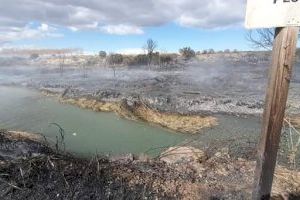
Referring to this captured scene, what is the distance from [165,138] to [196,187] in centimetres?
944

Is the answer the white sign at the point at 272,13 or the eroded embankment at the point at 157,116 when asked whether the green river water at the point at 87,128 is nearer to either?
the eroded embankment at the point at 157,116

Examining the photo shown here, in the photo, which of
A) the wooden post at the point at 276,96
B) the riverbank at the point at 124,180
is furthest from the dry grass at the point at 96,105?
the wooden post at the point at 276,96

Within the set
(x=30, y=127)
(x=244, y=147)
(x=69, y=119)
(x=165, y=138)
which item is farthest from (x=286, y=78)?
(x=69, y=119)

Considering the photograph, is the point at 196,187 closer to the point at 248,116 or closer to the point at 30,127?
the point at 30,127

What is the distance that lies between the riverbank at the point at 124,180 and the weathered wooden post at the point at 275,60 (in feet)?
5.03

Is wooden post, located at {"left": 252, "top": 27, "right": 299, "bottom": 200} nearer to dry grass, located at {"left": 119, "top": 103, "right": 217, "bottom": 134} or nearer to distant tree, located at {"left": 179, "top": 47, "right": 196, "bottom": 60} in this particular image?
dry grass, located at {"left": 119, "top": 103, "right": 217, "bottom": 134}

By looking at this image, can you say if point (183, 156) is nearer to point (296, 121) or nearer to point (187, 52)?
point (296, 121)

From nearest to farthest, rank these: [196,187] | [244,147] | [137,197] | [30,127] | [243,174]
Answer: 1. [137,197]
2. [196,187]
3. [243,174]
4. [244,147]
5. [30,127]

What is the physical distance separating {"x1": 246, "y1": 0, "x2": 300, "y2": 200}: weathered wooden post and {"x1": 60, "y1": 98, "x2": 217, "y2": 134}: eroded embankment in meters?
11.5

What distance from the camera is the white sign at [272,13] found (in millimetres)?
3020

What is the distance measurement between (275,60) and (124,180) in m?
2.45

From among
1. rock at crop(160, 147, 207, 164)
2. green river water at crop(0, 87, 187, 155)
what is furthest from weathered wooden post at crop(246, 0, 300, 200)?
green river water at crop(0, 87, 187, 155)

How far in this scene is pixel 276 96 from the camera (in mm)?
3229

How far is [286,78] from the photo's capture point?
319 cm
